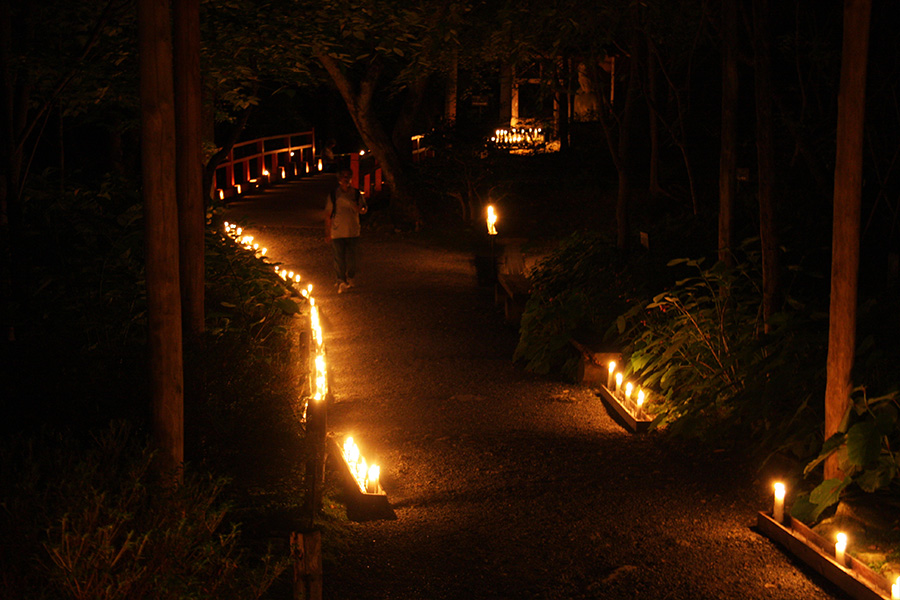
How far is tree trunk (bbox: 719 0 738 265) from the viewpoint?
286 inches

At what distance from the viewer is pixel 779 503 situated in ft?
15.9

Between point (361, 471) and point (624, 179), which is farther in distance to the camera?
point (624, 179)

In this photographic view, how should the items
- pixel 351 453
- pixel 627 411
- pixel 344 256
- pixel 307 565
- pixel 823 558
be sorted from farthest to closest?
pixel 344 256
pixel 627 411
pixel 351 453
pixel 823 558
pixel 307 565

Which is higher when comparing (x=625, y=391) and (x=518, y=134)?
(x=518, y=134)

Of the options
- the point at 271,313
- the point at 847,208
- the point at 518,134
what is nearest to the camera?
the point at 847,208

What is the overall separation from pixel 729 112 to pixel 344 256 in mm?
6675

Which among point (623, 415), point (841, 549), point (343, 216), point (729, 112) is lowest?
point (623, 415)

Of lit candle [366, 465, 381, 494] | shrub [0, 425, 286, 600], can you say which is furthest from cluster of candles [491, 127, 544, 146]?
shrub [0, 425, 286, 600]

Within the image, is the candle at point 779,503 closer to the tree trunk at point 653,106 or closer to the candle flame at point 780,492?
the candle flame at point 780,492

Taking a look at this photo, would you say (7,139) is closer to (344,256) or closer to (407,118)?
(344,256)

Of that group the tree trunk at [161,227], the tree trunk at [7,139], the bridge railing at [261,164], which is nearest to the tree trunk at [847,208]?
the tree trunk at [161,227]

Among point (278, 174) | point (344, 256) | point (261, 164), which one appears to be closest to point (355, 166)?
point (261, 164)

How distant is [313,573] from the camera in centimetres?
358

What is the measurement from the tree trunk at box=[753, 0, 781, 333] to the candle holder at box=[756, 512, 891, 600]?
71.4 inches
